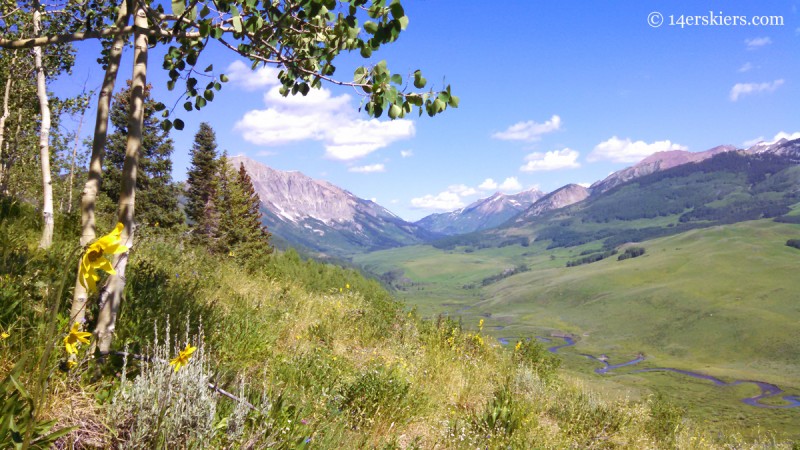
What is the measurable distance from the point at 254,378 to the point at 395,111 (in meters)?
3.66

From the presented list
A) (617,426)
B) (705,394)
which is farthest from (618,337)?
(617,426)

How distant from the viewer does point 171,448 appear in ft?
9.89

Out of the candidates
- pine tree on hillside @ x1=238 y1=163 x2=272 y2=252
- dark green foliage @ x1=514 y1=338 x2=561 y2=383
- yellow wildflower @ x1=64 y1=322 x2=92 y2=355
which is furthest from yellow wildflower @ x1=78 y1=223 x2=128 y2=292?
pine tree on hillside @ x1=238 y1=163 x2=272 y2=252

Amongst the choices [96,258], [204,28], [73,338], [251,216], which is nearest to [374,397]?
[73,338]

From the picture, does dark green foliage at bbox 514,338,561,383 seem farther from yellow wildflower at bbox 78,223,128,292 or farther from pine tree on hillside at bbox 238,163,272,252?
pine tree on hillside at bbox 238,163,272,252

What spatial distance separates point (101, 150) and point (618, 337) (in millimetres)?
194020

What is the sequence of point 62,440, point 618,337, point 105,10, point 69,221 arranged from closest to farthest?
1. point 62,440
2. point 105,10
3. point 69,221
4. point 618,337

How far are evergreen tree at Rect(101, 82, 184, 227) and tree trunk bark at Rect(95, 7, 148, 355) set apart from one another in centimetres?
3243

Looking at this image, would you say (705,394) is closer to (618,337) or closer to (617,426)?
(618,337)

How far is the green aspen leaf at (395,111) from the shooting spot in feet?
9.92

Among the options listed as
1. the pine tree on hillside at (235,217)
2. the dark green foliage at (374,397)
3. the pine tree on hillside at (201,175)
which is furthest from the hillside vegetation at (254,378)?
the pine tree on hillside at (201,175)

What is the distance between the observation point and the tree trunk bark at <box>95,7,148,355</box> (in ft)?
12.3

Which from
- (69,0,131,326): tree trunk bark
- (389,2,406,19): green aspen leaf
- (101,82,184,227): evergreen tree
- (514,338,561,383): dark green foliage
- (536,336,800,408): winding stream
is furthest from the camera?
(536,336,800,408): winding stream

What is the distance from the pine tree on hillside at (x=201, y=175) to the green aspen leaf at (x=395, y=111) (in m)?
42.5
